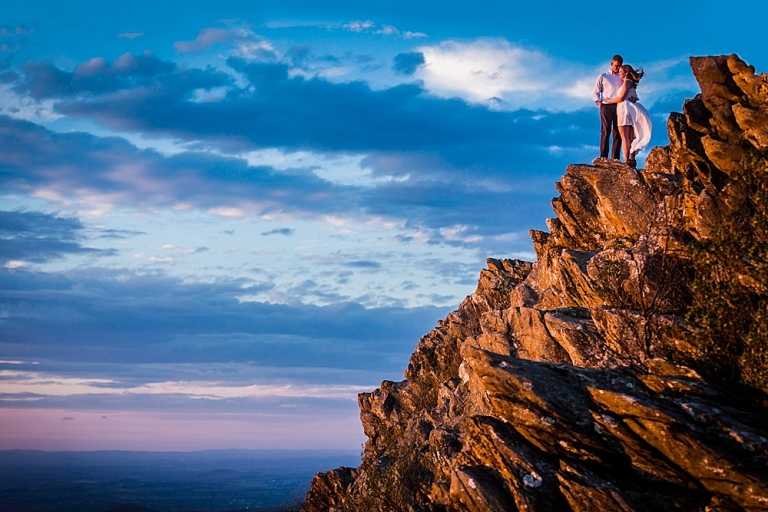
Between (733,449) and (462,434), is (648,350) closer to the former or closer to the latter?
(733,449)

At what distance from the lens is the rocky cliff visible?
81.9 ft

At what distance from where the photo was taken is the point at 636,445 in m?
25.5

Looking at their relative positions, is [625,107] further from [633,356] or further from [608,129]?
[633,356]

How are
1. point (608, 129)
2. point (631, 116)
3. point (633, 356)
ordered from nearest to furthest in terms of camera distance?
point (633, 356), point (631, 116), point (608, 129)

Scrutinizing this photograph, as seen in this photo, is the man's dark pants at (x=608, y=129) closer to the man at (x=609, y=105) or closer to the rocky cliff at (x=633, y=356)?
the man at (x=609, y=105)

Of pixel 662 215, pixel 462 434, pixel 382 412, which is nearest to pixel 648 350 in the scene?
pixel 662 215

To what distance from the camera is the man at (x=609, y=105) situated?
4272 cm

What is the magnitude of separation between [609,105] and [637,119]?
1.93 meters

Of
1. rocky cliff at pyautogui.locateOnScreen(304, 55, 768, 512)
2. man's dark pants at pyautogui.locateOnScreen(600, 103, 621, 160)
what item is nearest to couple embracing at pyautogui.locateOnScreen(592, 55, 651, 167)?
man's dark pants at pyautogui.locateOnScreen(600, 103, 621, 160)

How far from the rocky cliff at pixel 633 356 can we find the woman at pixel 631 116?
1.38 meters

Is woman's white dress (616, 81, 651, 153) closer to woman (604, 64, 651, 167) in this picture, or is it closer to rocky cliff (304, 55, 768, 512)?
woman (604, 64, 651, 167)

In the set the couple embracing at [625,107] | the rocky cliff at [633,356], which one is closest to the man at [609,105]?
the couple embracing at [625,107]

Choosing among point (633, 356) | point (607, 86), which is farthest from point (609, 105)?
point (633, 356)

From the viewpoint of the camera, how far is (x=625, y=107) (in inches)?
1665
